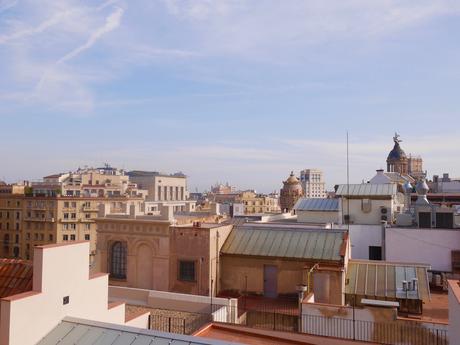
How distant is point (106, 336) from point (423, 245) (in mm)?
22886

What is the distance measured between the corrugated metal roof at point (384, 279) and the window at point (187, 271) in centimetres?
751

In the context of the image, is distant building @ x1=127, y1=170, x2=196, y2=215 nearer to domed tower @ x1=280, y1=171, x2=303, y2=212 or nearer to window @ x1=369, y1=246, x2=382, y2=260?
domed tower @ x1=280, y1=171, x2=303, y2=212

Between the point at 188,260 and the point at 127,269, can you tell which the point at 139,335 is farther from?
the point at 127,269

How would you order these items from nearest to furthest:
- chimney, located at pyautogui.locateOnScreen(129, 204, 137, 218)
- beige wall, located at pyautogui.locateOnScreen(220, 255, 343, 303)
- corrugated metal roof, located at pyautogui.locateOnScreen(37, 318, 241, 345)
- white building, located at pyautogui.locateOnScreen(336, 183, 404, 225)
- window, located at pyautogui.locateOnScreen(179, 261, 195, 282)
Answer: corrugated metal roof, located at pyautogui.locateOnScreen(37, 318, 241, 345) < beige wall, located at pyautogui.locateOnScreen(220, 255, 343, 303) < window, located at pyautogui.locateOnScreen(179, 261, 195, 282) < chimney, located at pyautogui.locateOnScreen(129, 204, 137, 218) < white building, located at pyautogui.locateOnScreen(336, 183, 404, 225)

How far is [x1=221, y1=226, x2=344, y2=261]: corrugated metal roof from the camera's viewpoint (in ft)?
64.5

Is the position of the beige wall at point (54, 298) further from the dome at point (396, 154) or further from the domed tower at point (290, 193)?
the dome at point (396, 154)

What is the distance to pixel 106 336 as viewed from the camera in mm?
8648

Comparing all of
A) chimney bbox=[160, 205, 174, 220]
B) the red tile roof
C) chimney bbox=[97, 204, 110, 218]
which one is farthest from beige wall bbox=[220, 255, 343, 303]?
the red tile roof

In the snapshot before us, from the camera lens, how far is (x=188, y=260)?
800 inches

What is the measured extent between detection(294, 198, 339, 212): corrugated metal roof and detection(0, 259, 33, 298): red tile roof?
2729 centimetres

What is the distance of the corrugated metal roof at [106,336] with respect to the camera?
26.7ft

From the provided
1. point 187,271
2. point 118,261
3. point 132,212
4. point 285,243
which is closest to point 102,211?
point 132,212

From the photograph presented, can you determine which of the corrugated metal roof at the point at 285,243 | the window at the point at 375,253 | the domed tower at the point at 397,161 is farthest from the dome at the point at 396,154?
the corrugated metal roof at the point at 285,243

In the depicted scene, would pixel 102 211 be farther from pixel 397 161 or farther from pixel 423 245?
pixel 397 161
